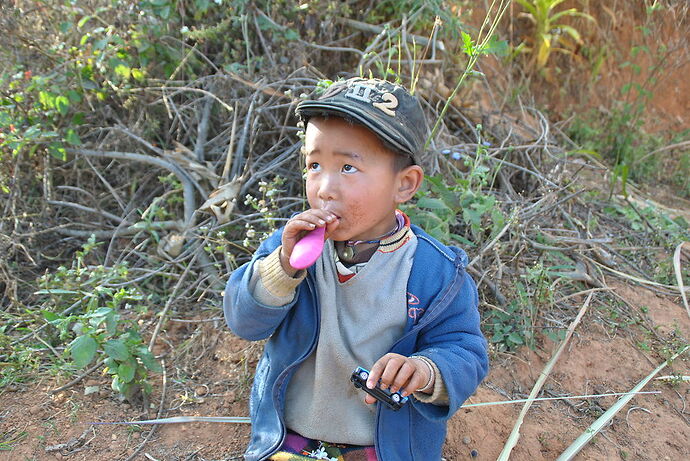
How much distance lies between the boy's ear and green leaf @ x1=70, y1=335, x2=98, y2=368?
118 cm

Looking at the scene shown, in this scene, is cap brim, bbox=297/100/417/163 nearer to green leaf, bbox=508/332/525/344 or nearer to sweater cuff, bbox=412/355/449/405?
sweater cuff, bbox=412/355/449/405

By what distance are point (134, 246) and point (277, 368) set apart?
1.66 metres

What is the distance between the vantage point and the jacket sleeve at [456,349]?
5.19ft

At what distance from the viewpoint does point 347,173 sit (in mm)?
1614

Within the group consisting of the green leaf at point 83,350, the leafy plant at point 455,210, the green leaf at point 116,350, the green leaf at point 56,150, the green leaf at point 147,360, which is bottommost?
the green leaf at point 147,360

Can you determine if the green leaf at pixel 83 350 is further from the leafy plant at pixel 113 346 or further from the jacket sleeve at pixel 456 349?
the jacket sleeve at pixel 456 349

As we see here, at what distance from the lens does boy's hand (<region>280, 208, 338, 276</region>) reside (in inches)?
60.1

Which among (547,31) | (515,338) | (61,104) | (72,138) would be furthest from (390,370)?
(547,31)

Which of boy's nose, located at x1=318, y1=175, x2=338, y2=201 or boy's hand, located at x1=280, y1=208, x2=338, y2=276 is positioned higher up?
boy's nose, located at x1=318, y1=175, x2=338, y2=201

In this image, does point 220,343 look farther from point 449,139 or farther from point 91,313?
point 449,139

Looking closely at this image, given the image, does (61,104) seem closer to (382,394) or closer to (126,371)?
(126,371)

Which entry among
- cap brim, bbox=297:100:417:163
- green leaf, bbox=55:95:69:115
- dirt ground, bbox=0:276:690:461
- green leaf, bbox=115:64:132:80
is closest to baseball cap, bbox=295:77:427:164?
cap brim, bbox=297:100:417:163

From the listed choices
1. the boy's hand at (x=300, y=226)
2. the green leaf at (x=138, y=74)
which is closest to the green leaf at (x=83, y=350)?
the boy's hand at (x=300, y=226)

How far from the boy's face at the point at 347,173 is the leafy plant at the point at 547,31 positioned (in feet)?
13.0
